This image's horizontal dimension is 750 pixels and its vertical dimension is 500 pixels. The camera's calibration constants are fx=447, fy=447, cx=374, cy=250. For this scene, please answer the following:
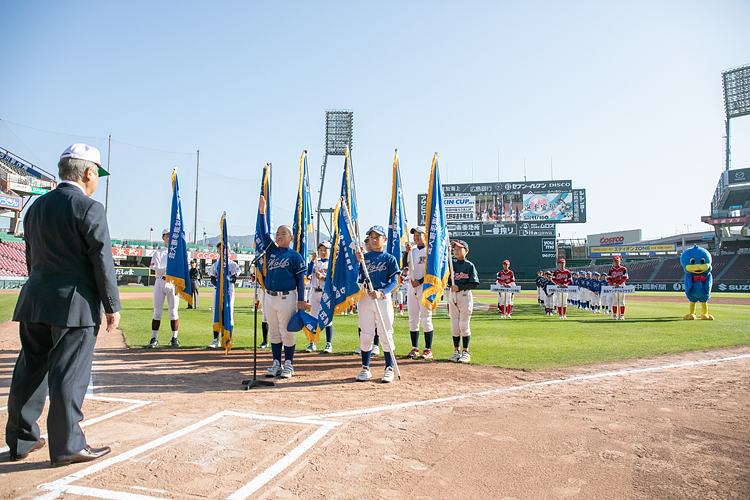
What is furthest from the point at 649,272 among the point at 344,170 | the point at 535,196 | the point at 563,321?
the point at 344,170

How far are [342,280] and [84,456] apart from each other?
3934mm

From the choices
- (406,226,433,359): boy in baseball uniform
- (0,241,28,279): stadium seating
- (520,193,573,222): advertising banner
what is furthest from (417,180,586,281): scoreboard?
(406,226,433,359): boy in baseball uniform

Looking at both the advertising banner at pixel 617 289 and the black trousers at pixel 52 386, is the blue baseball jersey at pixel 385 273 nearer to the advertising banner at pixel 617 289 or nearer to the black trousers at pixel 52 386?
the black trousers at pixel 52 386

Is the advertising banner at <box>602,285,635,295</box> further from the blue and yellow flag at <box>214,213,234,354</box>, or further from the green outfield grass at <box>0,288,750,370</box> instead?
the blue and yellow flag at <box>214,213,234,354</box>

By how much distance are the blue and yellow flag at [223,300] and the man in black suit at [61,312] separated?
4.41m

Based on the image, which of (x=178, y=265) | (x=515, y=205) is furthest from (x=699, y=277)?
(x=515, y=205)

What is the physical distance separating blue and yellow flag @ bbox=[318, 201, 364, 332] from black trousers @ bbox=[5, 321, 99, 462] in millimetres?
3462

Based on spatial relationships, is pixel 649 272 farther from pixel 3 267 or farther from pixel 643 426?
pixel 3 267

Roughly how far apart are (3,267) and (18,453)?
137 ft

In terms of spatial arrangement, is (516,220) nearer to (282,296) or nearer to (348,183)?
(348,183)

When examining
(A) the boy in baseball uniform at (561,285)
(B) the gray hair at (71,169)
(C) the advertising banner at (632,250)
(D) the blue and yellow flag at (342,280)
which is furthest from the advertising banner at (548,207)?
(B) the gray hair at (71,169)

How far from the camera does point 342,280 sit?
654 cm

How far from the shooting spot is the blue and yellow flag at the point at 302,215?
815 cm

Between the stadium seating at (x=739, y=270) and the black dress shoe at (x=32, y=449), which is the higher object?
the stadium seating at (x=739, y=270)
